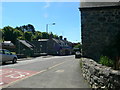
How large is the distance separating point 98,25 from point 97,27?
16 cm

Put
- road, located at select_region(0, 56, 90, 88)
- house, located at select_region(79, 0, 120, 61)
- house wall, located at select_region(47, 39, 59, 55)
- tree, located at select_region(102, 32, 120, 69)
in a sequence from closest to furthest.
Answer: tree, located at select_region(102, 32, 120, 69) < road, located at select_region(0, 56, 90, 88) < house, located at select_region(79, 0, 120, 61) < house wall, located at select_region(47, 39, 59, 55)

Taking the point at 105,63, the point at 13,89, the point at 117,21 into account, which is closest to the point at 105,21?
the point at 117,21

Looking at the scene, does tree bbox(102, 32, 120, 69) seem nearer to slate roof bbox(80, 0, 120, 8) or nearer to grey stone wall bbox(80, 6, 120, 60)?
grey stone wall bbox(80, 6, 120, 60)

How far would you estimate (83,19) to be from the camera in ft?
41.0

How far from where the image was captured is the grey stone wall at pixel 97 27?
1183 centimetres

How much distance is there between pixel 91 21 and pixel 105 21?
3.25ft

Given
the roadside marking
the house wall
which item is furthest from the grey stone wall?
the house wall

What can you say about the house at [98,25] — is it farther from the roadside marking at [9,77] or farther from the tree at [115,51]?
the roadside marking at [9,77]

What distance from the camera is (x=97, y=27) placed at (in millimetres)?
12219

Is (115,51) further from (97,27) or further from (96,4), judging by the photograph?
(96,4)

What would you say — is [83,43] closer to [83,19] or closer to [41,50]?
[83,19]

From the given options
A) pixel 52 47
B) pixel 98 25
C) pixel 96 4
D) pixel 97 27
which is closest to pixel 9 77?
pixel 97 27

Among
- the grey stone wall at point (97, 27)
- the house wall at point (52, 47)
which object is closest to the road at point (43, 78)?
the grey stone wall at point (97, 27)

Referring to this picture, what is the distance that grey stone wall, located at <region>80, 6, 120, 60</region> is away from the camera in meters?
11.8
